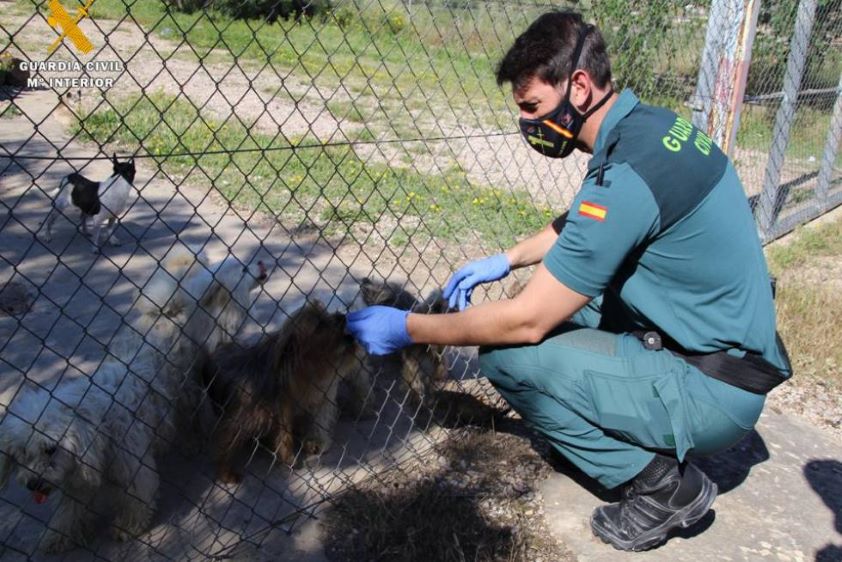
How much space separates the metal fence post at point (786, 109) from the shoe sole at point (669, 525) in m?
3.85

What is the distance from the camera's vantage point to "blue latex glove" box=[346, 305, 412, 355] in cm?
269

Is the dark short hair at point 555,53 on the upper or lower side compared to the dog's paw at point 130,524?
upper

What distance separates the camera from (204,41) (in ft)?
45.7

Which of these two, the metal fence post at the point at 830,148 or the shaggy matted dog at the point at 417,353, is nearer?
the shaggy matted dog at the point at 417,353

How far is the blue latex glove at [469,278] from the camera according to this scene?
318 centimetres

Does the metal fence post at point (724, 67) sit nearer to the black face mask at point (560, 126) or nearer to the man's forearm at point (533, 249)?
the man's forearm at point (533, 249)

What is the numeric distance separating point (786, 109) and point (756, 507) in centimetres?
389

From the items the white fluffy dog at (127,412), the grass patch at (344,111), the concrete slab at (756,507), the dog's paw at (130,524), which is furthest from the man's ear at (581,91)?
the grass patch at (344,111)

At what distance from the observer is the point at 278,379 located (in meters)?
3.00

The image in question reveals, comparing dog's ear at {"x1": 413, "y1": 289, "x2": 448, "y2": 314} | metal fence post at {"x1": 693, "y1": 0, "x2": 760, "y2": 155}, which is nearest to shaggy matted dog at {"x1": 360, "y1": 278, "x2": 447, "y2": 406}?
dog's ear at {"x1": 413, "y1": 289, "x2": 448, "y2": 314}

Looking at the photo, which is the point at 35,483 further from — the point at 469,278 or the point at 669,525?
the point at 669,525

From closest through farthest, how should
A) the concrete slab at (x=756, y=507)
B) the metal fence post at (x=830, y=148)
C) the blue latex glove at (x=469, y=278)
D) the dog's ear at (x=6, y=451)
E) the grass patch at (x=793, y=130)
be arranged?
the dog's ear at (x=6, y=451) → the concrete slab at (x=756, y=507) → the blue latex glove at (x=469, y=278) → the grass patch at (x=793, y=130) → the metal fence post at (x=830, y=148)

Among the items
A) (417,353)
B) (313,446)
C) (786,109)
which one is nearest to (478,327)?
(417,353)

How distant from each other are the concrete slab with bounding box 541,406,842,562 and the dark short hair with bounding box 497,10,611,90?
5.19 ft
